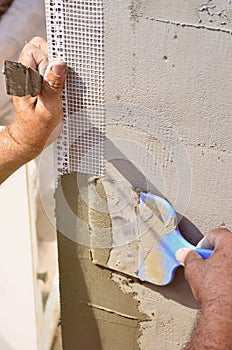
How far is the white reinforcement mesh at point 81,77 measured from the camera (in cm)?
127

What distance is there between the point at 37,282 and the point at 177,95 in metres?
1.41

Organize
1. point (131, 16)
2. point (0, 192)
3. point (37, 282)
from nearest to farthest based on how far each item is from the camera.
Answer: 1. point (131, 16)
2. point (0, 192)
3. point (37, 282)

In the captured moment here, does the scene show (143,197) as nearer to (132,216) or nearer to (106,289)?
(132,216)

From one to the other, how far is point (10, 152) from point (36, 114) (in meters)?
0.17

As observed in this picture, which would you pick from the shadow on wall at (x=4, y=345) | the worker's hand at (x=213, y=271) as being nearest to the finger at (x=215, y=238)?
the worker's hand at (x=213, y=271)

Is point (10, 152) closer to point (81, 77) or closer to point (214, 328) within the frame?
point (81, 77)

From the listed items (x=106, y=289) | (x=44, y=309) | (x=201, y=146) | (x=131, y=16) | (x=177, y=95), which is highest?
(x=131, y=16)

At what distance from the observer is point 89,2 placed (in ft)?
4.09

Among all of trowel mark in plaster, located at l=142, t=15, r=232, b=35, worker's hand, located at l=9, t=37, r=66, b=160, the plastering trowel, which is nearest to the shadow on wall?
the plastering trowel

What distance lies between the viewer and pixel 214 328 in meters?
1.08

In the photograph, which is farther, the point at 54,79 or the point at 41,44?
the point at 41,44

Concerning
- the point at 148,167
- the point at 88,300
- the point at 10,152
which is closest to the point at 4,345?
the point at 88,300

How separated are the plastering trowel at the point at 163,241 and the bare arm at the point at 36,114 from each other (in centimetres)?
29

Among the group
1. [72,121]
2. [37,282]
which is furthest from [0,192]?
[72,121]
